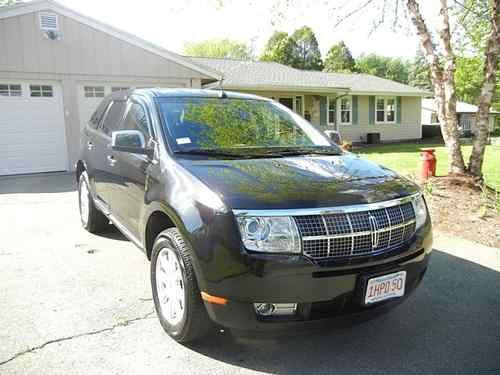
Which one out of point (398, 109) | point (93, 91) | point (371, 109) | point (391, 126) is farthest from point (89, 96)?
point (398, 109)

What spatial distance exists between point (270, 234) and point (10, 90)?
36.3 ft

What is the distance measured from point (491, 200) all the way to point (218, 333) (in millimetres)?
5545

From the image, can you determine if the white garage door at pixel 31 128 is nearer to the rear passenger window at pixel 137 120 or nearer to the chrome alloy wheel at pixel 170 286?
the rear passenger window at pixel 137 120

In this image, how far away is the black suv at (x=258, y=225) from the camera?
2404 millimetres

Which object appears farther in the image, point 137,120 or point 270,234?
point 137,120

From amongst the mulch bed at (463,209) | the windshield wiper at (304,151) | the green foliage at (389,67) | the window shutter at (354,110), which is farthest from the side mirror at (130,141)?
the green foliage at (389,67)

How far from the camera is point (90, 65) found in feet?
38.6

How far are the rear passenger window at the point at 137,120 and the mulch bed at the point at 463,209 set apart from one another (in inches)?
166

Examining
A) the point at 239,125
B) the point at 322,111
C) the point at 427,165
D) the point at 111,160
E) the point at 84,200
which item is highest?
the point at 322,111

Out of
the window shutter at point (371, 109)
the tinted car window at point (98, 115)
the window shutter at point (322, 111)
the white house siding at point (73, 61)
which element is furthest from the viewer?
the window shutter at point (371, 109)

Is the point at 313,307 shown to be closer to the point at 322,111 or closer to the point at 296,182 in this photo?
the point at 296,182

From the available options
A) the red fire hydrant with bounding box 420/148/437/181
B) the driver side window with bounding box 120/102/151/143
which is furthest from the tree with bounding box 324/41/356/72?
the driver side window with bounding box 120/102/151/143

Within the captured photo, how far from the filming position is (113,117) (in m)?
4.76

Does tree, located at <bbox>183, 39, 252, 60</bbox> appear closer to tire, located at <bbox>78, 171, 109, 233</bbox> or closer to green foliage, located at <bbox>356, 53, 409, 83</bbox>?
green foliage, located at <bbox>356, 53, 409, 83</bbox>
